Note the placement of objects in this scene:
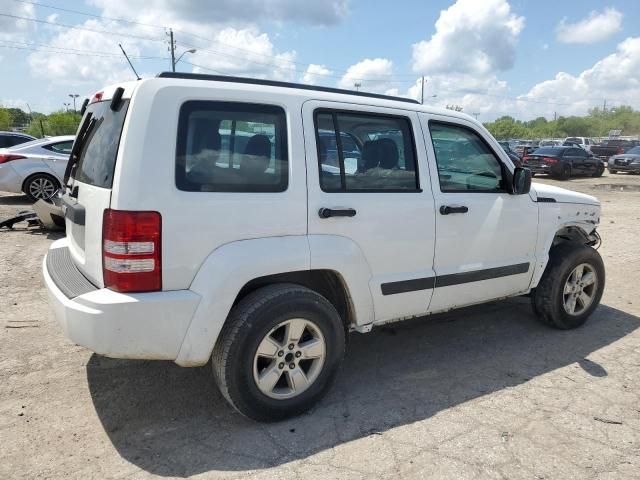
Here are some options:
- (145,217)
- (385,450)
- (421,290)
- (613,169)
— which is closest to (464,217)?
(421,290)

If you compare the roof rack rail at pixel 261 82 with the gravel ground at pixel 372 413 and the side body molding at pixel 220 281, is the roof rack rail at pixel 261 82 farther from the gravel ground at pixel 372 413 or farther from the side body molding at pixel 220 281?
the gravel ground at pixel 372 413

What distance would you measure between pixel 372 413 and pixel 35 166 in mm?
10081

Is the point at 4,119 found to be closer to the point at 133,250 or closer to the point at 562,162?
the point at 562,162

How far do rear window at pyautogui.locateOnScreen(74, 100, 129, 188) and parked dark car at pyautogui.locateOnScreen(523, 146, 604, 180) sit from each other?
21.8 metres

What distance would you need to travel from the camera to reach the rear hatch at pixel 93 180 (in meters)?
2.69

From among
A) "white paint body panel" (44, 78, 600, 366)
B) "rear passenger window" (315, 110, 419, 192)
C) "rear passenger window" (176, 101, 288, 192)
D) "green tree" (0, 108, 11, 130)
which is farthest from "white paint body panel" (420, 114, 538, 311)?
"green tree" (0, 108, 11, 130)

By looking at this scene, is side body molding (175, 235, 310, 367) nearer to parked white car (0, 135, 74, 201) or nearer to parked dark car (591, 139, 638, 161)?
parked white car (0, 135, 74, 201)

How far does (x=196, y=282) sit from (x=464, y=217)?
78.6 inches

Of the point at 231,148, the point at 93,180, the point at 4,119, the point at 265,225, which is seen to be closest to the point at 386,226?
the point at 265,225

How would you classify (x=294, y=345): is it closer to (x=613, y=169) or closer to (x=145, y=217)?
(x=145, y=217)

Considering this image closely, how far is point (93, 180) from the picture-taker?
2.90 metres

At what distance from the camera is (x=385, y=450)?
2.79 metres

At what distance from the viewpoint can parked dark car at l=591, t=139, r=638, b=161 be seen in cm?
3297

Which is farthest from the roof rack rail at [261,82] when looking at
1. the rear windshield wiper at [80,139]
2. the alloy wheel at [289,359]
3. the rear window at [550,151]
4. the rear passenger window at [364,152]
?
the rear window at [550,151]
